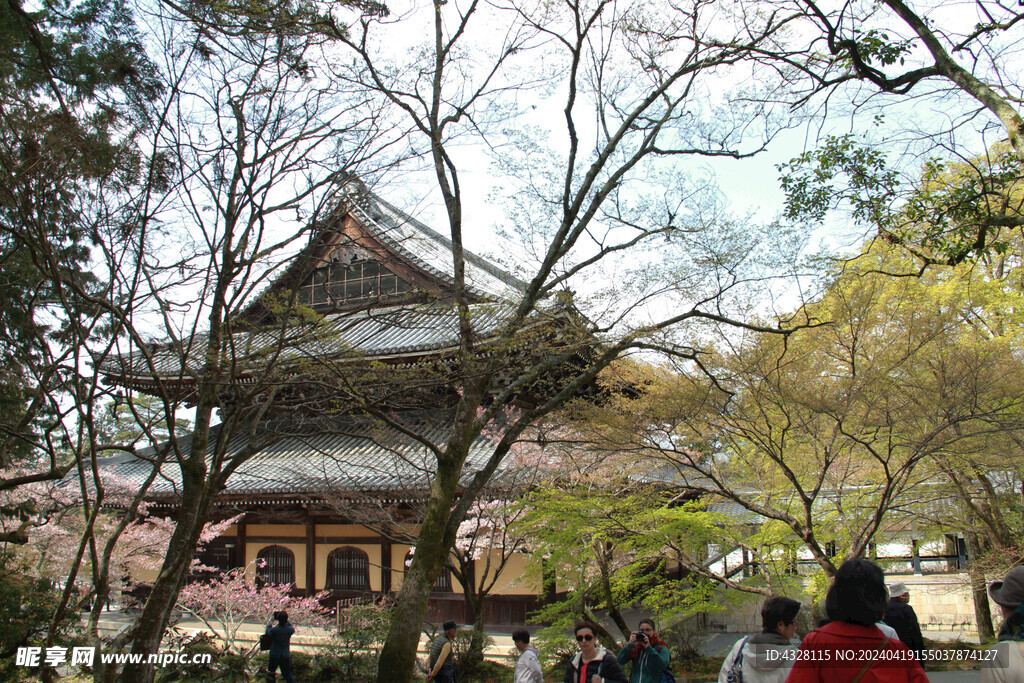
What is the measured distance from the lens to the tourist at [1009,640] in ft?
8.40

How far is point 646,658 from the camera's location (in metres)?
5.00

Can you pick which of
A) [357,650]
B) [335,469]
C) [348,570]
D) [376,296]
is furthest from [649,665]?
[348,570]

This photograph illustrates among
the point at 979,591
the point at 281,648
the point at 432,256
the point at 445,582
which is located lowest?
the point at 979,591

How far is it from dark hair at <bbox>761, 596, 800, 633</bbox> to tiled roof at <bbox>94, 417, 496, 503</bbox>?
7569 mm

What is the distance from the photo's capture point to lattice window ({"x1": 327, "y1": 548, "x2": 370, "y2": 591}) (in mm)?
14266

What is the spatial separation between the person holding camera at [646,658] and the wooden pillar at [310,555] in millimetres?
10796

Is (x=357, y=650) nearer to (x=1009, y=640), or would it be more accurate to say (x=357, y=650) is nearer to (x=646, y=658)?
(x=646, y=658)

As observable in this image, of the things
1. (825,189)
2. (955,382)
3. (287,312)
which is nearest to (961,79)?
(825,189)

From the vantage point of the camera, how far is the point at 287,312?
5406 millimetres

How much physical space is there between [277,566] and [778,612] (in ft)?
45.9

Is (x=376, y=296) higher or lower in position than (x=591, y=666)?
higher

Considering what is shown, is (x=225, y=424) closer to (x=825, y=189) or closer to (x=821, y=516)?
(x=825, y=189)

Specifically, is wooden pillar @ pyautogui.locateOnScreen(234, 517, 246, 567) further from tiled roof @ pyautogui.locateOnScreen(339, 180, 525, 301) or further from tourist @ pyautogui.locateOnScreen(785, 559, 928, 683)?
tourist @ pyautogui.locateOnScreen(785, 559, 928, 683)

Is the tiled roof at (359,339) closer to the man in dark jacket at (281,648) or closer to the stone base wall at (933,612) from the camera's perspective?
the man in dark jacket at (281,648)
